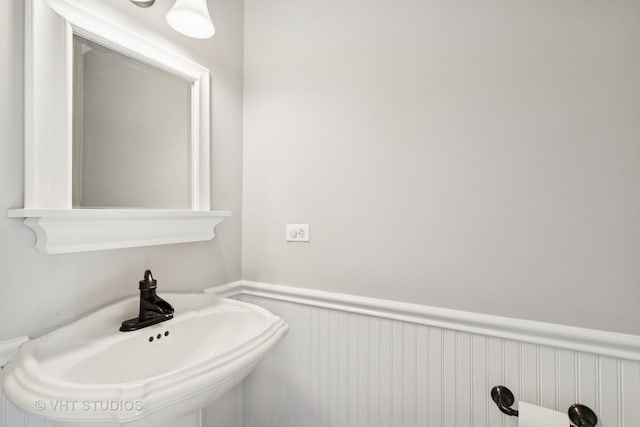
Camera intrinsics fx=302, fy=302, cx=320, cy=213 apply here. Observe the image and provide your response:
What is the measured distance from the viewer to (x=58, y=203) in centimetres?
85

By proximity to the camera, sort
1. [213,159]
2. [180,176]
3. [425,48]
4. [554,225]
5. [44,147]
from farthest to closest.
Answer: [213,159], [180,176], [425,48], [554,225], [44,147]

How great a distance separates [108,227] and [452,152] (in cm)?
116

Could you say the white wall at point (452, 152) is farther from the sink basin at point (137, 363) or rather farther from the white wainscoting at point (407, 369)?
the sink basin at point (137, 363)

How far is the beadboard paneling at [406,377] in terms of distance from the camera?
892 millimetres

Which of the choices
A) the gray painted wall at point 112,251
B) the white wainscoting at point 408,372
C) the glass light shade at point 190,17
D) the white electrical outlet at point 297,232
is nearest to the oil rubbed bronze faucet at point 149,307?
the gray painted wall at point 112,251

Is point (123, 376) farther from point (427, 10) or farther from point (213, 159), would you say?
point (427, 10)

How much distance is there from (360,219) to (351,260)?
0.18 metres

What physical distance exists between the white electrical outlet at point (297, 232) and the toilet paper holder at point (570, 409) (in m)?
0.87

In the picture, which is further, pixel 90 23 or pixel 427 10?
pixel 427 10

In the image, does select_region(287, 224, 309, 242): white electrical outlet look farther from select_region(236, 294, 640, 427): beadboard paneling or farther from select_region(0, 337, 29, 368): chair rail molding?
select_region(0, 337, 29, 368): chair rail molding

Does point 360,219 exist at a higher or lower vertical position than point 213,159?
lower

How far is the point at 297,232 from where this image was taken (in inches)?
54.1

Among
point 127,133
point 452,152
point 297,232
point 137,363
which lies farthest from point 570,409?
point 127,133

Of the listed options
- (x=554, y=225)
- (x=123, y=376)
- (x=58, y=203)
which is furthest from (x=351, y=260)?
(x=58, y=203)
